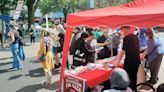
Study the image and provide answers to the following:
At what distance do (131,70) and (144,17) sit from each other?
5.16ft

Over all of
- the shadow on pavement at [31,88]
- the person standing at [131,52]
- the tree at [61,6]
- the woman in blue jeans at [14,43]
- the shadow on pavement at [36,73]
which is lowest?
the tree at [61,6]

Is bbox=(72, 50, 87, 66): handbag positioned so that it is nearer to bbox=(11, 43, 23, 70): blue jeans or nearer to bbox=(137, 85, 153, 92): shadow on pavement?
bbox=(137, 85, 153, 92): shadow on pavement

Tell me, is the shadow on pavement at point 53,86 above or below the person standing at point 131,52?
below

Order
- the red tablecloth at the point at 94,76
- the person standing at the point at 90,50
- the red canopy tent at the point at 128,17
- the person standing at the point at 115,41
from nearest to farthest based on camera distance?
the red canopy tent at the point at 128,17
the red tablecloth at the point at 94,76
the person standing at the point at 90,50
the person standing at the point at 115,41

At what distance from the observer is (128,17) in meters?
6.72

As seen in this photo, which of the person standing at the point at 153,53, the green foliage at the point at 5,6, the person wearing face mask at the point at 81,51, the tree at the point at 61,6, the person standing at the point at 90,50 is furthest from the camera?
the tree at the point at 61,6

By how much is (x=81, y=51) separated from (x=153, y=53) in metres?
2.24

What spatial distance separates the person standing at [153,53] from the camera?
9.98 meters

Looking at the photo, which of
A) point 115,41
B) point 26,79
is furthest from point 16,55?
point 115,41

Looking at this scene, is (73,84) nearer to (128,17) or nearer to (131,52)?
(131,52)

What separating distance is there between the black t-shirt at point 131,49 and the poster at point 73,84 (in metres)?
1.18

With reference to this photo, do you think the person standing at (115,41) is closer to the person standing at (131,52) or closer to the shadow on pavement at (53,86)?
the shadow on pavement at (53,86)

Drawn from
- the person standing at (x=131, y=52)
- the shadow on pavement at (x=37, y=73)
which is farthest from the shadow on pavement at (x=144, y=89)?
the shadow on pavement at (x=37, y=73)

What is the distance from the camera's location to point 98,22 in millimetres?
7172
